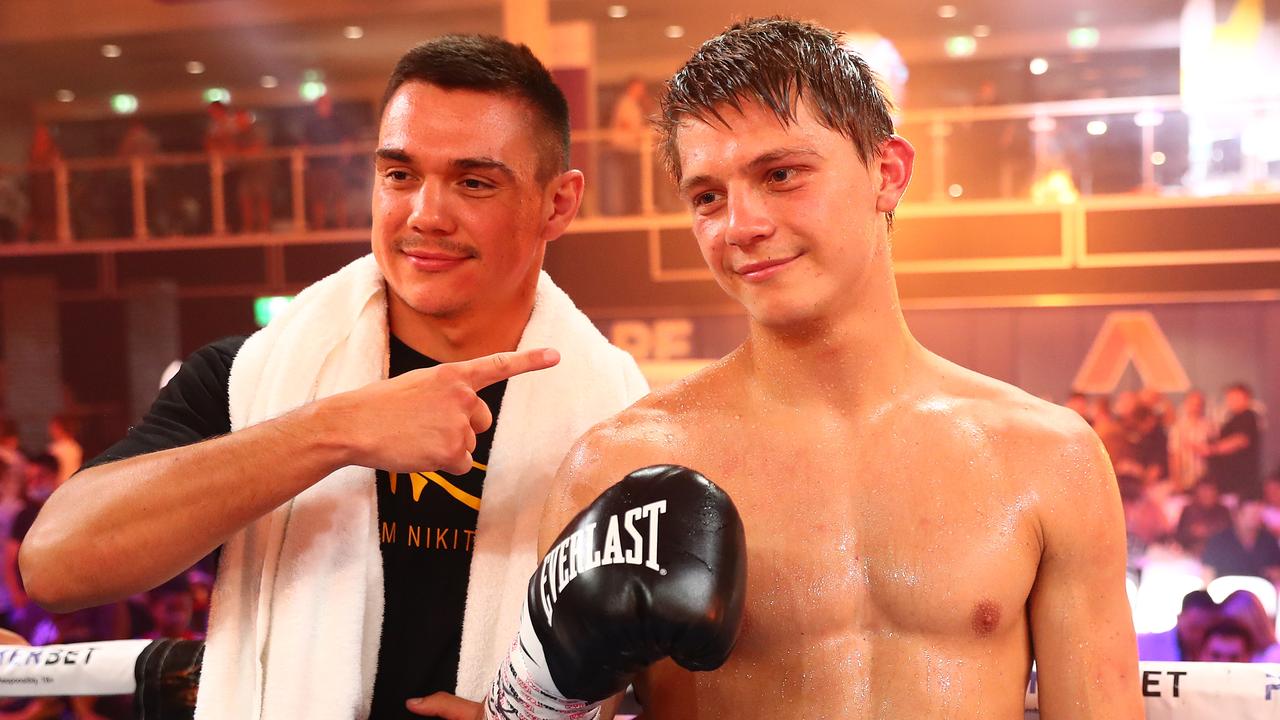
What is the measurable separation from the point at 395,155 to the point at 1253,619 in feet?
13.0

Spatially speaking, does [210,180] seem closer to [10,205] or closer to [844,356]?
[10,205]

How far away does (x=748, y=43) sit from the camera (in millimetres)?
1348

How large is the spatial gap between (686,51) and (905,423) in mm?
8183

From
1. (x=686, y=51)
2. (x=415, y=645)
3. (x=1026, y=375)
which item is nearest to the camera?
(x=415, y=645)

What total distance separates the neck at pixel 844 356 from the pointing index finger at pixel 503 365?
0.25 m

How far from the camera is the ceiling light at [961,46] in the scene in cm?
840

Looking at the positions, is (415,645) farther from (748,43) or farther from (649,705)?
(748,43)

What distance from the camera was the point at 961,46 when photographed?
27.7 feet

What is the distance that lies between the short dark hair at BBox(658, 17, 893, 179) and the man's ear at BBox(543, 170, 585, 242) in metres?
0.28

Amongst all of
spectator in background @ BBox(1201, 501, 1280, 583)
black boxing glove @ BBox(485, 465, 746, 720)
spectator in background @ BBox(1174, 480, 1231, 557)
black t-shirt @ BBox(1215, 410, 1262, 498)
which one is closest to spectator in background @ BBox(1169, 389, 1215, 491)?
black t-shirt @ BBox(1215, 410, 1262, 498)

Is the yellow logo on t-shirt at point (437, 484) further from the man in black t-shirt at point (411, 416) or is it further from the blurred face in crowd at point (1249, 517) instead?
the blurred face in crowd at point (1249, 517)

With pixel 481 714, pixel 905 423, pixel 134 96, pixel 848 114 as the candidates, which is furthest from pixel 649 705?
pixel 134 96

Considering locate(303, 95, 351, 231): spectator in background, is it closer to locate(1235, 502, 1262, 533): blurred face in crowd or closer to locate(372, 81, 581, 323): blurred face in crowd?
locate(1235, 502, 1262, 533): blurred face in crowd

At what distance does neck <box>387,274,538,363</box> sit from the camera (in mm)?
1583
